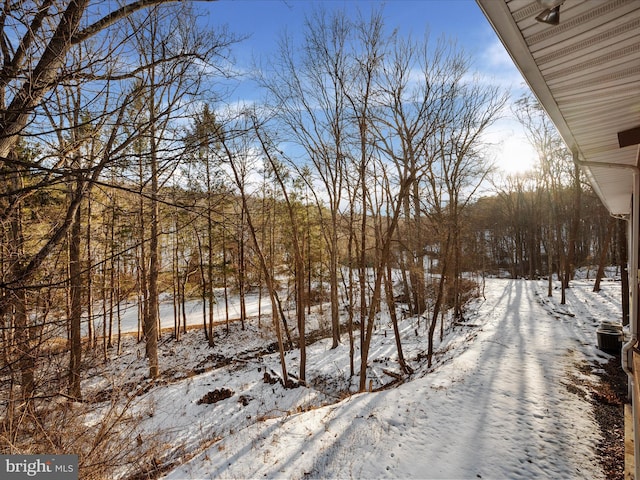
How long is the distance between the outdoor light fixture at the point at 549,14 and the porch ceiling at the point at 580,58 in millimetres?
37

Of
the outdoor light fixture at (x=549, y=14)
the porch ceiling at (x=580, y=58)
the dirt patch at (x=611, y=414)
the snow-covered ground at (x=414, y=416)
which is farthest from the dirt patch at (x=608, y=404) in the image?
the outdoor light fixture at (x=549, y=14)

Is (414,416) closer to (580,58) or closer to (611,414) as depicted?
(611,414)

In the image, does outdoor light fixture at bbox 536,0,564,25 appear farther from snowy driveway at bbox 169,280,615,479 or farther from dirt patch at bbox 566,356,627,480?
dirt patch at bbox 566,356,627,480

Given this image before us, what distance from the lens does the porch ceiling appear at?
4.51 ft

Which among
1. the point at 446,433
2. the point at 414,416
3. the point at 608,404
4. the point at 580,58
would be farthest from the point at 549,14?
the point at 608,404

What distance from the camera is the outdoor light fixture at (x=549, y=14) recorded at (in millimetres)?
1252

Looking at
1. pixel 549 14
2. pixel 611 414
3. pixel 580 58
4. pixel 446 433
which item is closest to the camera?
pixel 549 14

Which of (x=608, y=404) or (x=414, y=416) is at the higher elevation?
(x=608, y=404)

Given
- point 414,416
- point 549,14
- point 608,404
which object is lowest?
point 414,416

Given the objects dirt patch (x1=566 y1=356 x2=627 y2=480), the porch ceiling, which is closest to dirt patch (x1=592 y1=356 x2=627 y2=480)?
dirt patch (x1=566 y1=356 x2=627 y2=480)

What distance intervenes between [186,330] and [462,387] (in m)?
15.7

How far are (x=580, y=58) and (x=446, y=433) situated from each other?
15.6ft

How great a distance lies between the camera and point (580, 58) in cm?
167

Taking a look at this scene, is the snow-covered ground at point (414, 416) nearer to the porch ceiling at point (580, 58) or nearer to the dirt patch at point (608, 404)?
the dirt patch at point (608, 404)
